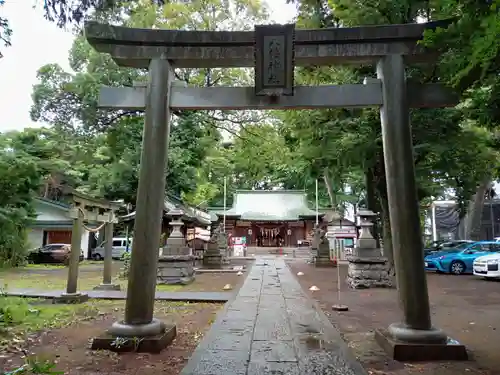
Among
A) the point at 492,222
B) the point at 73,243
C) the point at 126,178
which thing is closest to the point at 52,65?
the point at 126,178

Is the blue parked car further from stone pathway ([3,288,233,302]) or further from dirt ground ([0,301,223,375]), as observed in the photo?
dirt ground ([0,301,223,375])

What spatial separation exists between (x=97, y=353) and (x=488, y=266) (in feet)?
45.1

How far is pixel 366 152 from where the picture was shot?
12.9 m

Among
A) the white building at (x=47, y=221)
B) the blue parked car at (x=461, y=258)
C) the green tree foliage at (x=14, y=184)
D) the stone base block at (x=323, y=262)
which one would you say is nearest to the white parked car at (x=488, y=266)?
the blue parked car at (x=461, y=258)

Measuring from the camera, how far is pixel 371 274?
41.6ft

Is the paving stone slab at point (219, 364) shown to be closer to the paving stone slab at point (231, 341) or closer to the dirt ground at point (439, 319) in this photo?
the paving stone slab at point (231, 341)

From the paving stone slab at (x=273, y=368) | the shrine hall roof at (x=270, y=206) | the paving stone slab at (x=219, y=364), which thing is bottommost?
the paving stone slab at (x=273, y=368)

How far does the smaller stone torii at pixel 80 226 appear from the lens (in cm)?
945

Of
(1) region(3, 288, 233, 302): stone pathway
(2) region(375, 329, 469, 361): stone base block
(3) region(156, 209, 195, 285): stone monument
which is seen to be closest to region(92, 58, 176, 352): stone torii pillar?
(2) region(375, 329, 469, 361): stone base block

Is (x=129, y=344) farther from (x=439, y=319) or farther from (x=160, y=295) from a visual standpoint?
(x=439, y=319)

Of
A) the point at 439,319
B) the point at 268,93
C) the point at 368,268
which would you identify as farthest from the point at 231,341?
the point at 368,268

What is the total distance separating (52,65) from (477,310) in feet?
65.5

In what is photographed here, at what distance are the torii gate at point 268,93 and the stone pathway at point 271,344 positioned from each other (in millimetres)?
951

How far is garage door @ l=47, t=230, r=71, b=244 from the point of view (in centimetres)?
2795
